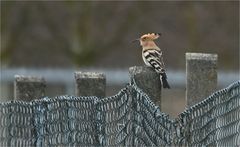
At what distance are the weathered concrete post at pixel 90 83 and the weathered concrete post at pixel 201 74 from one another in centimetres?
55

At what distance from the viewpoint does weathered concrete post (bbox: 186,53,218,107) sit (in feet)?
16.5

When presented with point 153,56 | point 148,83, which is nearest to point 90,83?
point 148,83

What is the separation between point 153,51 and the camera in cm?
769

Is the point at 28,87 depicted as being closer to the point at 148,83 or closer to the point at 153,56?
the point at 148,83

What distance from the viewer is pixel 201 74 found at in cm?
504

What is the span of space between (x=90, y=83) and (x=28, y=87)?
569 mm

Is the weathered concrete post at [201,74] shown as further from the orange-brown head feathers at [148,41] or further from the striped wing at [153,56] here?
the orange-brown head feathers at [148,41]

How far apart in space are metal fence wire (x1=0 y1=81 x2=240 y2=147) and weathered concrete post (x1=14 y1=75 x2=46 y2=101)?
947 mm

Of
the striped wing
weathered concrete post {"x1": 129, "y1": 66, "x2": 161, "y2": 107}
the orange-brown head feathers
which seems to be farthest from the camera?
the orange-brown head feathers

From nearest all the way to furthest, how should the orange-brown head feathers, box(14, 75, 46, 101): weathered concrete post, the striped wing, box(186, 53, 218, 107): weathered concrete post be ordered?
1. box(186, 53, 218, 107): weathered concrete post
2. box(14, 75, 46, 101): weathered concrete post
3. the striped wing
4. the orange-brown head feathers

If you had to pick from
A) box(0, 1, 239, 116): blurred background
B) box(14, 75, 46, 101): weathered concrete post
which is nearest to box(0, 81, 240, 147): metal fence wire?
box(14, 75, 46, 101): weathered concrete post

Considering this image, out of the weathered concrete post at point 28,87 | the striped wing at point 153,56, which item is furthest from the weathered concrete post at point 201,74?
the striped wing at point 153,56

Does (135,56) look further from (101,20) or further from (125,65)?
(101,20)

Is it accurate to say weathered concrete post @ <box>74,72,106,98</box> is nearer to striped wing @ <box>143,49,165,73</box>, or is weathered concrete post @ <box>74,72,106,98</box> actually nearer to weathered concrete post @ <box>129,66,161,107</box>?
weathered concrete post @ <box>129,66,161,107</box>
